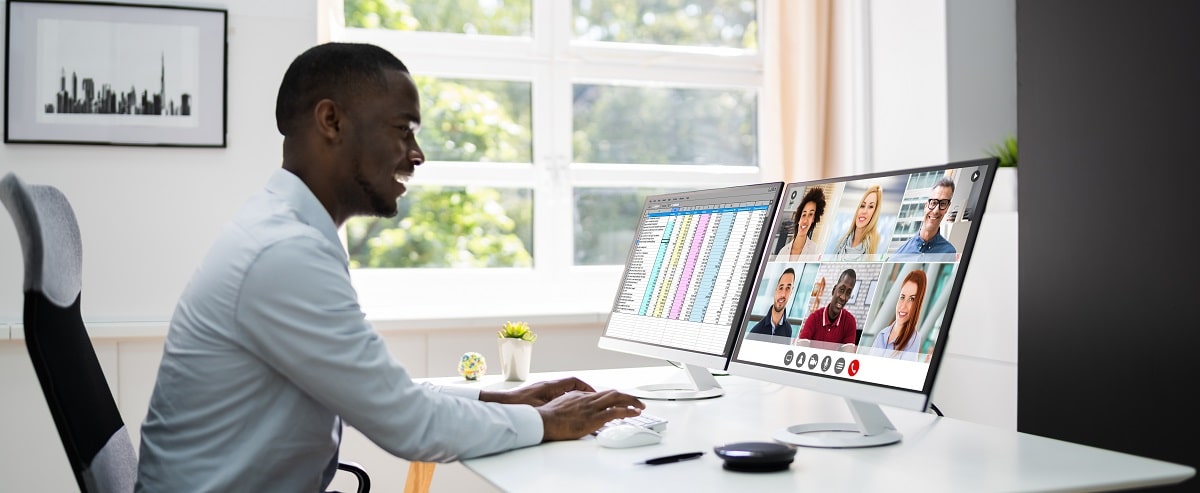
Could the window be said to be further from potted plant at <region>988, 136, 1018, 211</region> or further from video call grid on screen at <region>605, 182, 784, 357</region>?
video call grid on screen at <region>605, 182, 784, 357</region>

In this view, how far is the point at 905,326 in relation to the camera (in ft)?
4.82

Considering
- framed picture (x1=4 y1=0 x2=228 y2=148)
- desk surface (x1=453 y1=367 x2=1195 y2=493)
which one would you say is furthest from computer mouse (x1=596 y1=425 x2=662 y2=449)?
framed picture (x1=4 y1=0 x2=228 y2=148)

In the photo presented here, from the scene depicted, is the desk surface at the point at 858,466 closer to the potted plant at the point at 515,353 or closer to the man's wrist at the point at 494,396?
the man's wrist at the point at 494,396

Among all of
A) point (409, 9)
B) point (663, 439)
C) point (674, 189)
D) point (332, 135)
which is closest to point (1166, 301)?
point (663, 439)

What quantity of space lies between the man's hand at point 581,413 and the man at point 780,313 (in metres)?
0.26

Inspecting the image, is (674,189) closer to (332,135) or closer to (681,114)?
(681,114)

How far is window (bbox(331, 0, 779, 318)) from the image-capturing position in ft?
12.0

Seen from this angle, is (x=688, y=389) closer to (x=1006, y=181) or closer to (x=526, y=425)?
(x=526, y=425)

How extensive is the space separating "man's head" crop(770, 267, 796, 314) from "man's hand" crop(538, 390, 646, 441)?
286mm

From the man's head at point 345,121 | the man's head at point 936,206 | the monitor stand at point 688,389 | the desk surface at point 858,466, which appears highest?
the man's head at point 345,121

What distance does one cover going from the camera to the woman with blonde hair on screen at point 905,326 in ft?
4.75

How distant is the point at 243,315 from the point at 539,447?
462 millimetres

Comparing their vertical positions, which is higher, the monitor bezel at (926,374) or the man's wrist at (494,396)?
the monitor bezel at (926,374)

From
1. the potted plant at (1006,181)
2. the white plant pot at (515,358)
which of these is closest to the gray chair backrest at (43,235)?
the white plant pot at (515,358)
